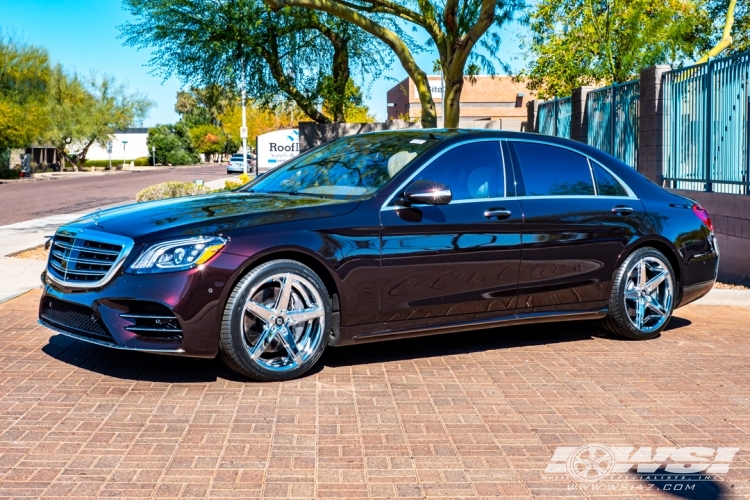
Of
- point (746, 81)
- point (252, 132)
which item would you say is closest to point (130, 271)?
point (746, 81)

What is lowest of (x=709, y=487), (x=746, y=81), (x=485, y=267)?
(x=709, y=487)

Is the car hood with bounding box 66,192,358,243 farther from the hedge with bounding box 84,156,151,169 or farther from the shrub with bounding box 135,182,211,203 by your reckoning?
the hedge with bounding box 84,156,151,169

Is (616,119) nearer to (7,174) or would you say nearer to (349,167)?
(349,167)

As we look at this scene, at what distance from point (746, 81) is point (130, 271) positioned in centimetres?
859

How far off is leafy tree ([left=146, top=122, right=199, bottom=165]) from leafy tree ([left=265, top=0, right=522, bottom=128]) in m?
97.6

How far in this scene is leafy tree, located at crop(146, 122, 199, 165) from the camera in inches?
4510

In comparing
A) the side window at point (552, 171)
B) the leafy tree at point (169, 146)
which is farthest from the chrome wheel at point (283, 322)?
the leafy tree at point (169, 146)

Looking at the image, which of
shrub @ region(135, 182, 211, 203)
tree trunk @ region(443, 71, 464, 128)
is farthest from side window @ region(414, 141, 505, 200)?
tree trunk @ region(443, 71, 464, 128)

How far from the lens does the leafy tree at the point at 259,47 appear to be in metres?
20.7

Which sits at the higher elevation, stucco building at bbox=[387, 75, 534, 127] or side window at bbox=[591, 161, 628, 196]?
stucco building at bbox=[387, 75, 534, 127]

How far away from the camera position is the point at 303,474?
4.53 m

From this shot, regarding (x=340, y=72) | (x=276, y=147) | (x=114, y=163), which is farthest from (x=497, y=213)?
(x=114, y=163)

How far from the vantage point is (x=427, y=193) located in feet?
21.4

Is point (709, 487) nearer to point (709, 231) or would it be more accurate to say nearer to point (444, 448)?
point (444, 448)
